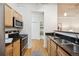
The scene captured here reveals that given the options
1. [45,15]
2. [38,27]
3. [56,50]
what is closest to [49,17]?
[45,15]

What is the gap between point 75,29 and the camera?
4820 mm

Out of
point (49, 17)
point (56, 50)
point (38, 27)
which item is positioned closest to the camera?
point (56, 50)

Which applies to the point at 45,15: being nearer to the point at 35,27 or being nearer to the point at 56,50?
the point at 35,27

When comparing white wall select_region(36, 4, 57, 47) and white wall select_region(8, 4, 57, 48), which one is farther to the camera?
white wall select_region(36, 4, 57, 47)

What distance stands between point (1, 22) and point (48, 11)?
2729 mm

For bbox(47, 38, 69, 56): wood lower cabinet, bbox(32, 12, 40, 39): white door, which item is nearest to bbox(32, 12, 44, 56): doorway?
bbox(32, 12, 40, 39): white door

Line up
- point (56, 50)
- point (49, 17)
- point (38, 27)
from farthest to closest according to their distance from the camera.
Result: point (38, 27), point (49, 17), point (56, 50)

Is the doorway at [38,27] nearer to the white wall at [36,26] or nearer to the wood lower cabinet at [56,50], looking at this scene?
the white wall at [36,26]

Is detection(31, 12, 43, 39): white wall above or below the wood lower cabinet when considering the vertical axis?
above

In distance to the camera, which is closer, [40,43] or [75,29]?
[75,29]

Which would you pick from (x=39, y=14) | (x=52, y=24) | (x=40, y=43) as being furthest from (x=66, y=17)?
(x=40, y=43)

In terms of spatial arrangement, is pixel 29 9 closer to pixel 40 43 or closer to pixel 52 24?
pixel 52 24

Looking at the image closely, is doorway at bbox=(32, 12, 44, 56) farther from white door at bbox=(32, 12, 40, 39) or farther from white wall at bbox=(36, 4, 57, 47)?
white wall at bbox=(36, 4, 57, 47)

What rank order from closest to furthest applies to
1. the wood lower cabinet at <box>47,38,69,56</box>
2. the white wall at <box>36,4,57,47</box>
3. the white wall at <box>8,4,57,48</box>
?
the wood lower cabinet at <box>47,38,69,56</box>, the white wall at <box>8,4,57,48</box>, the white wall at <box>36,4,57,47</box>
